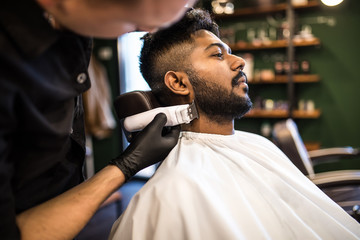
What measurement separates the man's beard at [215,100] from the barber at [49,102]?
50 centimetres

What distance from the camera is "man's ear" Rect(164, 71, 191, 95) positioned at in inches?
52.8

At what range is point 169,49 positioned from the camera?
1378 mm

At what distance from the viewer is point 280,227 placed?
40.5 inches

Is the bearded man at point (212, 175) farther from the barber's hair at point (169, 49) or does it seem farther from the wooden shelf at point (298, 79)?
the wooden shelf at point (298, 79)

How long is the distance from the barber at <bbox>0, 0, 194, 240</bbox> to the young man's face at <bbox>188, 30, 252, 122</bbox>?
0.52m

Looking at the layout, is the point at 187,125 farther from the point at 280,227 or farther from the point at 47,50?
the point at 47,50

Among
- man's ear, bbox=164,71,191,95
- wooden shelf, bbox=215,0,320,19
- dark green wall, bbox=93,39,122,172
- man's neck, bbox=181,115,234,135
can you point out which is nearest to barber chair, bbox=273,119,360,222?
man's neck, bbox=181,115,234,135

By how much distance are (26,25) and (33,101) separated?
7.9 inches

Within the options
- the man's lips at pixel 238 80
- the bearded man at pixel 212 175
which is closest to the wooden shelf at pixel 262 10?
the bearded man at pixel 212 175

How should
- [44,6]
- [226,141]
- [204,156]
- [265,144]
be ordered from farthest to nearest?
[265,144]
[226,141]
[204,156]
[44,6]

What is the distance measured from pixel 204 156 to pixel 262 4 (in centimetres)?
328

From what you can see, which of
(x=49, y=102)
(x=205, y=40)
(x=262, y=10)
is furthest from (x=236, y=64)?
(x=262, y=10)

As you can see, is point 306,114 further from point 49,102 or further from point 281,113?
point 49,102

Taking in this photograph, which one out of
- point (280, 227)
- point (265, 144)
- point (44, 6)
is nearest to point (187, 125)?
point (265, 144)
